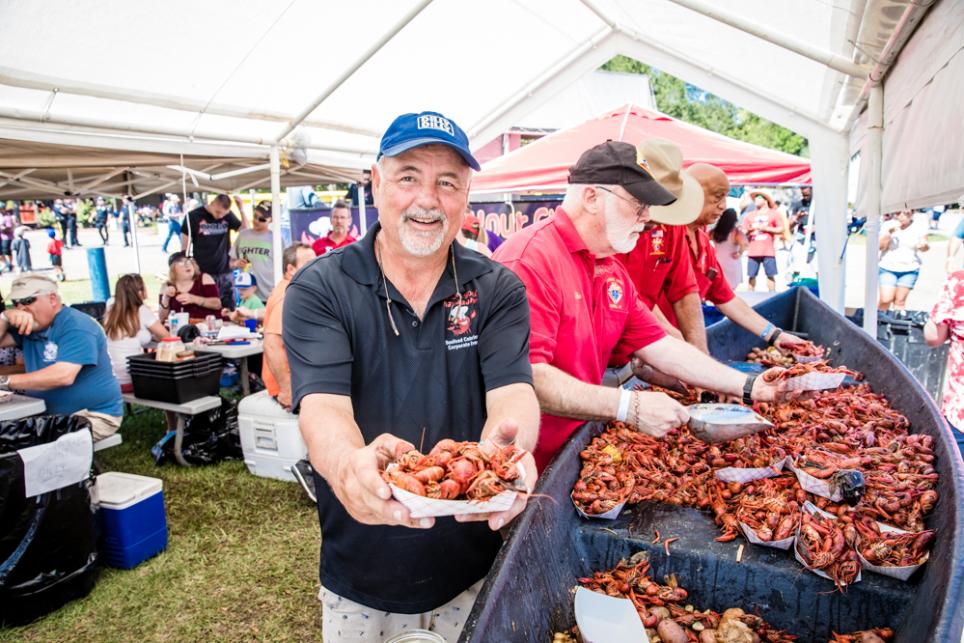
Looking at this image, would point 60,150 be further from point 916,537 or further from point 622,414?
point 916,537

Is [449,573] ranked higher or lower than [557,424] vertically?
lower

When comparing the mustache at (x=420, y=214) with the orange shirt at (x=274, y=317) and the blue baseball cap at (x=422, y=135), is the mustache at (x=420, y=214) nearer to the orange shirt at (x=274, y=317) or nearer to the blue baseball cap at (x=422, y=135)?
the blue baseball cap at (x=422, y=135)

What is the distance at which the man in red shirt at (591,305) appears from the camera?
2809 mm

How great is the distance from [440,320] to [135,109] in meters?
6.14

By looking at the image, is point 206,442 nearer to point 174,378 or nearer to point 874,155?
point 174,378

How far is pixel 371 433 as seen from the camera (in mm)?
2121

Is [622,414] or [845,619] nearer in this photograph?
[845,619]

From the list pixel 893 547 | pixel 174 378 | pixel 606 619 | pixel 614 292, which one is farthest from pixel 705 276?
pixel 174 378

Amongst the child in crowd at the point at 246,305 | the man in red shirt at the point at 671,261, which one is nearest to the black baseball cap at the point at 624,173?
the man in red shirt at the point at 671,261

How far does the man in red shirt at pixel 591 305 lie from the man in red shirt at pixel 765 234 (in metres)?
13.5

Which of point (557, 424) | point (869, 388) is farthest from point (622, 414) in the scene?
point (869, 388)

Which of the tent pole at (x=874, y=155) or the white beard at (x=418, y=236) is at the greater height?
the tent pole at (x=874, y=155)

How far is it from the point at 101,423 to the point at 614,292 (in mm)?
4939

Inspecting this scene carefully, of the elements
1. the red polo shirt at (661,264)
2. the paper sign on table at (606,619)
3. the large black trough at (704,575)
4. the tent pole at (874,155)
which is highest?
the tent pole at (874,155)
